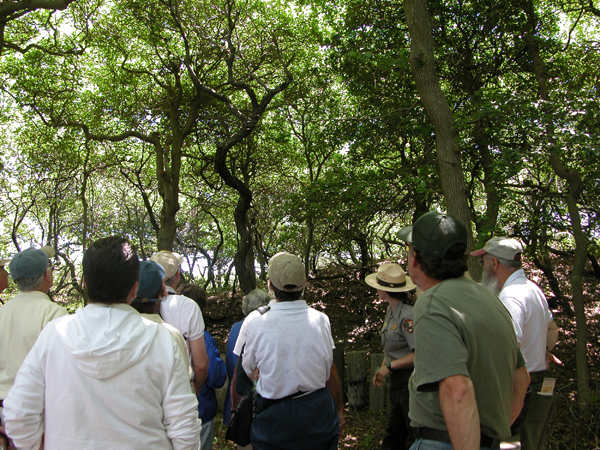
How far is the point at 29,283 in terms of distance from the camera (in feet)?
9.53

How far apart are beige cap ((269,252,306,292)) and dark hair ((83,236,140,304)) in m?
1.11

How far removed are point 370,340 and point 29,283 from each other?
7.59 m

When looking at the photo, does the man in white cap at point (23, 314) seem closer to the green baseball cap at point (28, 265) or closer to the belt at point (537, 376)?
the green baseball cap at point (28, 265)

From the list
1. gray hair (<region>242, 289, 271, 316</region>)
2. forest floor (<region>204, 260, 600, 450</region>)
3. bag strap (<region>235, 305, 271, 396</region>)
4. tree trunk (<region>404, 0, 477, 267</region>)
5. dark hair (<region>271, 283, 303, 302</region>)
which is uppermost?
tree trunk (<region>404, 0, 477, 267</region>)

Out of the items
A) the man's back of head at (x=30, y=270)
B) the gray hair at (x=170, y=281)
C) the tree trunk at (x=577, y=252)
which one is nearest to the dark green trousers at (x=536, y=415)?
the tree trunk at (x=577, y=252)

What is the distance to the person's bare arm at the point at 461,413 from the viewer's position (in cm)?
165

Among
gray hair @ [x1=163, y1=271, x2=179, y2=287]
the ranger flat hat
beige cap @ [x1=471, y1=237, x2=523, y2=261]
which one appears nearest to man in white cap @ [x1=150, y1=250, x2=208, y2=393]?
gray hair @ [x1=163, y1=271, x2=179, y2=287]

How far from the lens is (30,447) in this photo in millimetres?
1756

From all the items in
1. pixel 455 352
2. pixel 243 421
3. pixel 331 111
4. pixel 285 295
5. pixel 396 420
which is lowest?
pixel 396 420

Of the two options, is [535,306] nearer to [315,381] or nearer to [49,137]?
[315,381]

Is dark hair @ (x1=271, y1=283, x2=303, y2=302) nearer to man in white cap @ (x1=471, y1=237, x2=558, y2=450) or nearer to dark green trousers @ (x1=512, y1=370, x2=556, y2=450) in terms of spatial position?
man in white cap @ (x1=471, y1=237, x2=558, y2=450)

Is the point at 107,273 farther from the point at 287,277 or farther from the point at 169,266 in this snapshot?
the point at 169,266

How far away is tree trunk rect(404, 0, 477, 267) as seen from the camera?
5875 millimetres

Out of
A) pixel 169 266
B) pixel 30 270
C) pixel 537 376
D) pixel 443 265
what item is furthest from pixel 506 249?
pixel 30 270
